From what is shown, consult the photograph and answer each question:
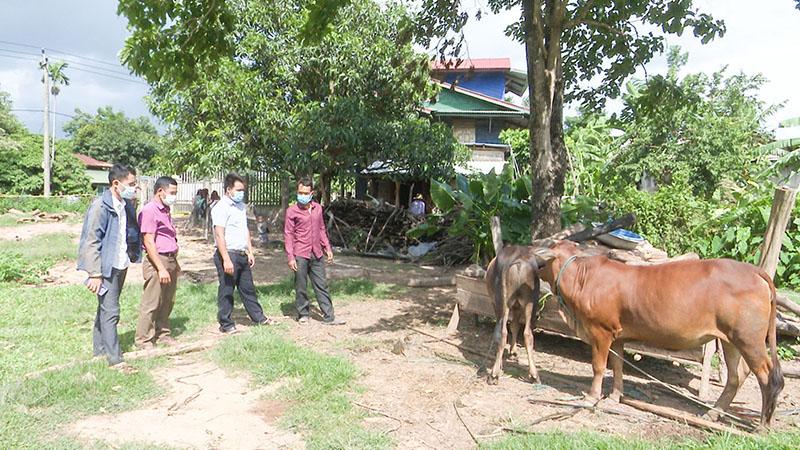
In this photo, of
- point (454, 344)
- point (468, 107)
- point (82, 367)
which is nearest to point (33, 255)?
point (82, 367)

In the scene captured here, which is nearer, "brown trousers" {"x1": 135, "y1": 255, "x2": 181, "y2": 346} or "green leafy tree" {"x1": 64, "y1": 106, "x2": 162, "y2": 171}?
Result: "brown trousers" {"x1": 135, "y1": 255, "x2": 181, "y2": 346}

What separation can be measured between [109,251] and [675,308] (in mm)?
4881

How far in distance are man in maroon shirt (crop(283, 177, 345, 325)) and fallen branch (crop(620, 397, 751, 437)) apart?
12.7 feet

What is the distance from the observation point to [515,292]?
5.09 metres

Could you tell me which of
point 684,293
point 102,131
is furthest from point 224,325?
point 102,131

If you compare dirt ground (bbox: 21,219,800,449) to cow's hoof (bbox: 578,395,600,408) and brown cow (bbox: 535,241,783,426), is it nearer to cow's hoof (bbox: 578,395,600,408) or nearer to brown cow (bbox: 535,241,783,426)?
cow's hoof (bbox: 578,395,600,408)

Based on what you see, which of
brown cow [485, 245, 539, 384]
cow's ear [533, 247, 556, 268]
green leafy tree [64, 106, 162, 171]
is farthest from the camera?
green leafy tree [64, 106, 162, 171]

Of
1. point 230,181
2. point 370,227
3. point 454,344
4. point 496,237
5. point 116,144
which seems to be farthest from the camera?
point 116,144

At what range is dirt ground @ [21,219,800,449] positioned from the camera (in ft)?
12.9

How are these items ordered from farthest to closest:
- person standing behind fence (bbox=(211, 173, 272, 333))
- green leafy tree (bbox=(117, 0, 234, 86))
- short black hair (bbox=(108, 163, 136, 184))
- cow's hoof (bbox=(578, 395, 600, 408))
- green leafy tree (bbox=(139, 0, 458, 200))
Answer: green leafy tree (bbox=(139, 0, 458, 200)) < person standing behind fence (bbox=(211, 173, 272, 333)) < green leafy tree (bbox=(117, 0, 234, 86)) < short black hair (bbox=(108, 163, 136, 184)) < cow's hoof (bbox=(578, 395, 600, 408))

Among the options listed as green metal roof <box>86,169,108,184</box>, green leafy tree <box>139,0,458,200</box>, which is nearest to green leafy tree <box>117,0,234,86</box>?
green leafy tree <box>139,0,458,200</box>

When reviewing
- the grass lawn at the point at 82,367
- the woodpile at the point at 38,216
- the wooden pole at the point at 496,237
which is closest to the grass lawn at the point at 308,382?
the grass lawn at the point at 82,367

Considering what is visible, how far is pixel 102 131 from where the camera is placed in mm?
52531

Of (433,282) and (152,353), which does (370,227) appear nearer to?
(433,282)
